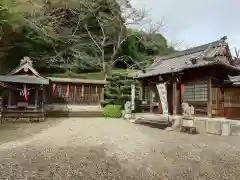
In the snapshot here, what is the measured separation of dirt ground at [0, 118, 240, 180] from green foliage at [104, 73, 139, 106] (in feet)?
38.0

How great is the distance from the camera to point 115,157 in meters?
8.05

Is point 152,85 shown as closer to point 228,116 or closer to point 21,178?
point 228,116

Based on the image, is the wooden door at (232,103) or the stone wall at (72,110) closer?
the wooden door at (232,103)

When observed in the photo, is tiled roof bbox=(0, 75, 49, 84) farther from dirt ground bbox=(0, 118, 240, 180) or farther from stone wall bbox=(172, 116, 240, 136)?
stone wall bbox=(172, 116, 240, 136)

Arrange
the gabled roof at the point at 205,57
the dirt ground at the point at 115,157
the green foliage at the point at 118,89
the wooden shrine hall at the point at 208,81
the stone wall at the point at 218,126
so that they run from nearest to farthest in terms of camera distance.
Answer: the dirt ground at the point at 115,157, the stone wall at the point at 218,126, the gabled roof at the point at 205,57, the wooden shrine hall at the point at 208,81, the green foliage at the point at 118,89

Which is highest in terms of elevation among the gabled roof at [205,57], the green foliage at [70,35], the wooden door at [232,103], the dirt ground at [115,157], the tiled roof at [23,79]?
the green foliage at [70,35]

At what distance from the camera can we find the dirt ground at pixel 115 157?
6465 millimetres

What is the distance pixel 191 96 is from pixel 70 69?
18.0m

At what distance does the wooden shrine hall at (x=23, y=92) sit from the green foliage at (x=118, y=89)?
23.9ft

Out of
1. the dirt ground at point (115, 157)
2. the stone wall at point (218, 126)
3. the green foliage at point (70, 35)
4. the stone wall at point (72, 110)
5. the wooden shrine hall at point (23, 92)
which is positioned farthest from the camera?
the green foliage at point (70, 35)

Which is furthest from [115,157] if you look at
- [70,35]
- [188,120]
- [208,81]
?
[70,35]

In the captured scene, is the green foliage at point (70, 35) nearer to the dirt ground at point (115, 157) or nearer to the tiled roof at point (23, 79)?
the tiled roof at point (23, 79)

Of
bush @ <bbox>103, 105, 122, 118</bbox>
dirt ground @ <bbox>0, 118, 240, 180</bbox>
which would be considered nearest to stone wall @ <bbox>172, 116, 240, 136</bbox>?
dirt ground @ <bbox>0, 118, 240, 180</bbox>

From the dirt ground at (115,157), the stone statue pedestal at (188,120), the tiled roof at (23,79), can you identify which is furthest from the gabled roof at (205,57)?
the tiled roof at (23,79)
